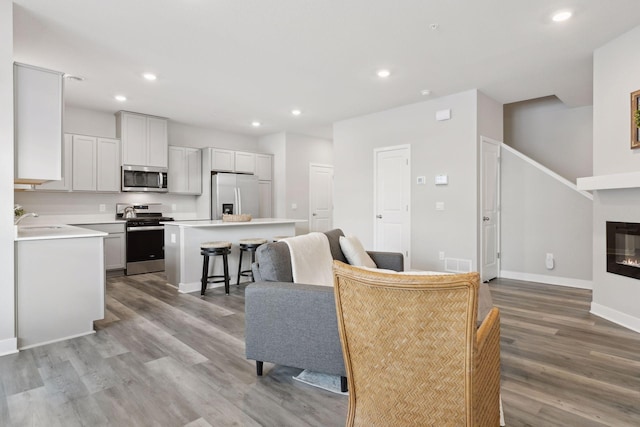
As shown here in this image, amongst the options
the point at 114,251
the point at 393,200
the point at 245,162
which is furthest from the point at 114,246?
the point at 393,200

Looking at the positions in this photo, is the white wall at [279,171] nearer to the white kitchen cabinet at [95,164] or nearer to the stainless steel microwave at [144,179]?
the stainless steel microwave at [144,179]

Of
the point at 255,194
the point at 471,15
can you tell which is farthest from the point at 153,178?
the point at 471,15

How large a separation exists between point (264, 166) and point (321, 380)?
5.93 meters

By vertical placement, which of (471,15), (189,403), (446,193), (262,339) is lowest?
(189,403)

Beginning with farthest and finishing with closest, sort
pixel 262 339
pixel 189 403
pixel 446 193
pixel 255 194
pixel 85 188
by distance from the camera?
1. pixel 255 194
2. pixel 85 188
3. pixel 446 193
4. pixel 262 339
5. pixel 189 403

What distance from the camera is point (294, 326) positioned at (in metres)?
2.12

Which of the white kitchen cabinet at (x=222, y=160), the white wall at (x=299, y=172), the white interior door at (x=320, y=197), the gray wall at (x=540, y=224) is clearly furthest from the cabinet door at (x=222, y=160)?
the gray wall at (x=540, y=224)

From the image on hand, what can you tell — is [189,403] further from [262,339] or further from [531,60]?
[531,60]

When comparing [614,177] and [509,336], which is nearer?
[509,336]

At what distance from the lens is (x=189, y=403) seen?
78.0 inches

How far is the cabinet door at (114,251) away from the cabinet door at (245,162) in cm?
255

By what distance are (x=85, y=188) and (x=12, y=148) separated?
308cm

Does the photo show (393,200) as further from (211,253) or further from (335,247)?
(211,253)

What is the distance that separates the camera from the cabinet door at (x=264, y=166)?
751 cm
